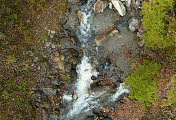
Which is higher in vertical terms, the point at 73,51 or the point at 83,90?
the point at 73,51

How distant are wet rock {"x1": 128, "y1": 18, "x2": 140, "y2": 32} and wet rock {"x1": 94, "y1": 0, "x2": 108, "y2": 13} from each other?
2.49 metres

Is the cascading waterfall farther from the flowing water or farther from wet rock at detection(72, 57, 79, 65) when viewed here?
wet rock at detection(72, 57, 79, 65)

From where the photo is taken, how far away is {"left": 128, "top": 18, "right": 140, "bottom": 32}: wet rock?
1094 cm

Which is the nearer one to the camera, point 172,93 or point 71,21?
point 172,93

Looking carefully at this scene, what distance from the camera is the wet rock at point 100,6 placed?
11156mm

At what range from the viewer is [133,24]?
433 inches

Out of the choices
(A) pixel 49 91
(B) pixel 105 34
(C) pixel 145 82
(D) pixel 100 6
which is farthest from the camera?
(A) pixel 49 91

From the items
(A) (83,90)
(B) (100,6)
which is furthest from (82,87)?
(B) (100,6)

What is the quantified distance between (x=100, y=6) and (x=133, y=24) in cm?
313

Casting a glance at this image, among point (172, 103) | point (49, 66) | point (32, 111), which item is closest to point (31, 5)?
point (49, 66)

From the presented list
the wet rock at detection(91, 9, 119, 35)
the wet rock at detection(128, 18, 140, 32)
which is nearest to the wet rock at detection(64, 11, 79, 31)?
the wet rock at detection(91, 9, 119, 35)

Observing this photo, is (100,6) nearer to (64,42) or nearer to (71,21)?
(71,21)

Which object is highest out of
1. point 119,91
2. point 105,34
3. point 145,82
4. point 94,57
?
point 105,34

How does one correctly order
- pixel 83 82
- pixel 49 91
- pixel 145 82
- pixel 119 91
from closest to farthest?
pixel 145 82 → pixel 49 91 → pixel 119 91 → pixel 83 82
